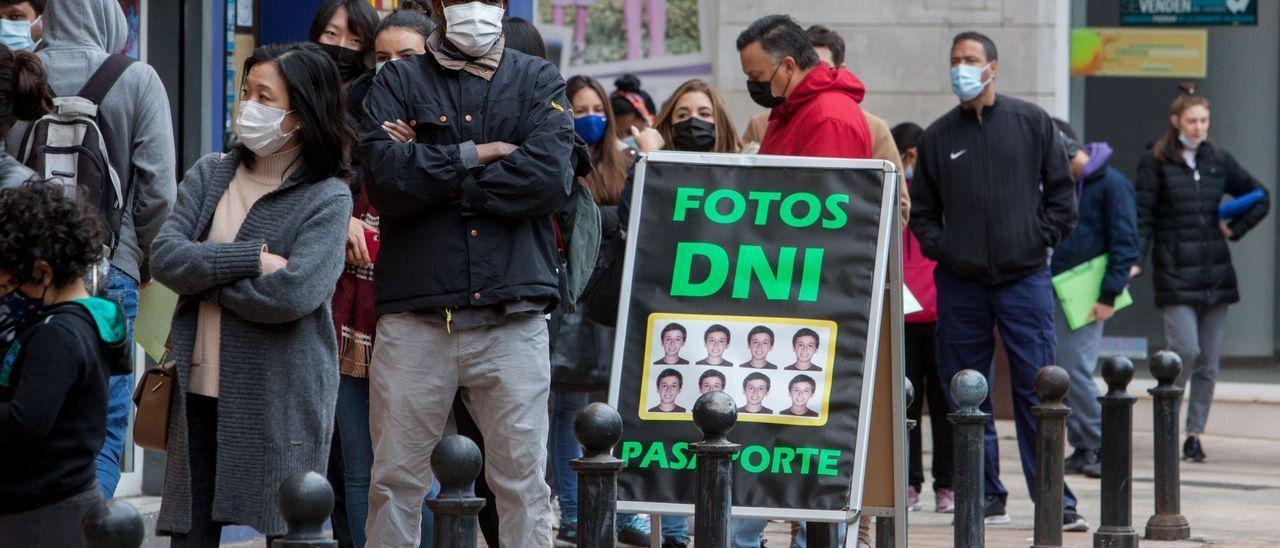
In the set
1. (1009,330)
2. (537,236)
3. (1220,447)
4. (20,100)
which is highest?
(20,100)

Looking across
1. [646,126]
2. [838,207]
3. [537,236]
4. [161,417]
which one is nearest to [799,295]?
[838,207]

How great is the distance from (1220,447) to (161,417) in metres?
9.29

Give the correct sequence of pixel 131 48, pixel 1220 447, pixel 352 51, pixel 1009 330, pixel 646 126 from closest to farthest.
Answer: pixel 352 51
pixel 131 48
pixel 1009 330
pixel 646 126
pixel 1220 447

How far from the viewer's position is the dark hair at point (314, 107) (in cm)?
529

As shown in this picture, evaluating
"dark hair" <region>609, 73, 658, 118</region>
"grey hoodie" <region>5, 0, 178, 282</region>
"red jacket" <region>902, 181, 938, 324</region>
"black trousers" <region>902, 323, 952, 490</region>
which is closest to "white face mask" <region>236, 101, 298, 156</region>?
"grey hoodie" <region>5, 0, 178, 282</region>

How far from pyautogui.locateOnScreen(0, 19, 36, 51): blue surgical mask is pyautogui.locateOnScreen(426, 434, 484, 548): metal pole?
8.17 feet

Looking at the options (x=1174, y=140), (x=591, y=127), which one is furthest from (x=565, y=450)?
(x=1174, y=140)

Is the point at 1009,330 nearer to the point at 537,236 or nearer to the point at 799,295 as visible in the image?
the point at 799,295

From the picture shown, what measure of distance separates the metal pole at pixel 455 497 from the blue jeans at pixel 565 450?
337 centimetres

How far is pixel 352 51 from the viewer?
688cm

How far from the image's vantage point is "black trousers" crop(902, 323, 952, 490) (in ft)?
30.3

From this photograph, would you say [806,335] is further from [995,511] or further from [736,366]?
[995,511]

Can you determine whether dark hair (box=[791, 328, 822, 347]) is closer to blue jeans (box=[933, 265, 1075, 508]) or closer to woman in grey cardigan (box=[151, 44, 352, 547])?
woman in grey cardigan (box=[151, 44, 352, 547])

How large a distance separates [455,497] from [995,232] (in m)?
4.57
